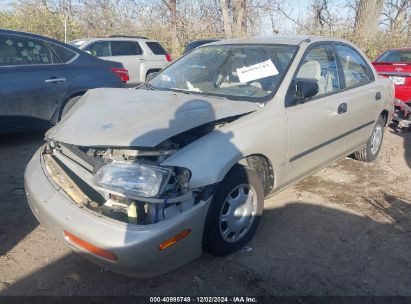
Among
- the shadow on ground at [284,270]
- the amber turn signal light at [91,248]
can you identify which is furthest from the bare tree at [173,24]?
the amber turn signal light at [91,248]

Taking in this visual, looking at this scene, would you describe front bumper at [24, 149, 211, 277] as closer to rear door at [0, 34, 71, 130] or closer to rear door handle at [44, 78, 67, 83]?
rear door at [0, 34, 71, 130]

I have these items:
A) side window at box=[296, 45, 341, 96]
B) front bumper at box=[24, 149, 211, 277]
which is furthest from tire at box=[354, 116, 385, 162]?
front bumper at box=[24, 149, 211, 277]

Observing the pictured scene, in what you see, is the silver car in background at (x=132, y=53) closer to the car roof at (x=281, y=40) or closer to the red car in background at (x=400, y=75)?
the red car in background at (x=400, y=75)

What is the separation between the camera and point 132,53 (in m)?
11.6

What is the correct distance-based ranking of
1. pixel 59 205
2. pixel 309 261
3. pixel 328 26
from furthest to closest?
pixel 328 26
pixel 309 261
pixel 59 205

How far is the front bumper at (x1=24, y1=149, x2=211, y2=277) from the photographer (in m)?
2.20

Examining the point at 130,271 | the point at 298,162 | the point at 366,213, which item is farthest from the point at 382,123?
the point at 130,271

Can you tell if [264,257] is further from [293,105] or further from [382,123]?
[382,123]

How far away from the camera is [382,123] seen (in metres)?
5.27

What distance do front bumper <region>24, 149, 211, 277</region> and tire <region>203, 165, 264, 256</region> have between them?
0.16 meters

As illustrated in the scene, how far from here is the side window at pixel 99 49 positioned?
10.6 m

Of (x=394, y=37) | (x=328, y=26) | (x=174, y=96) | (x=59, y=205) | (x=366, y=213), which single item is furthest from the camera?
(x=328, y=26)

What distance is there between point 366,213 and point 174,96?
Answer: 7.26ft

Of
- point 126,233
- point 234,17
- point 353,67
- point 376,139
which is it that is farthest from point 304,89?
point 234,17
